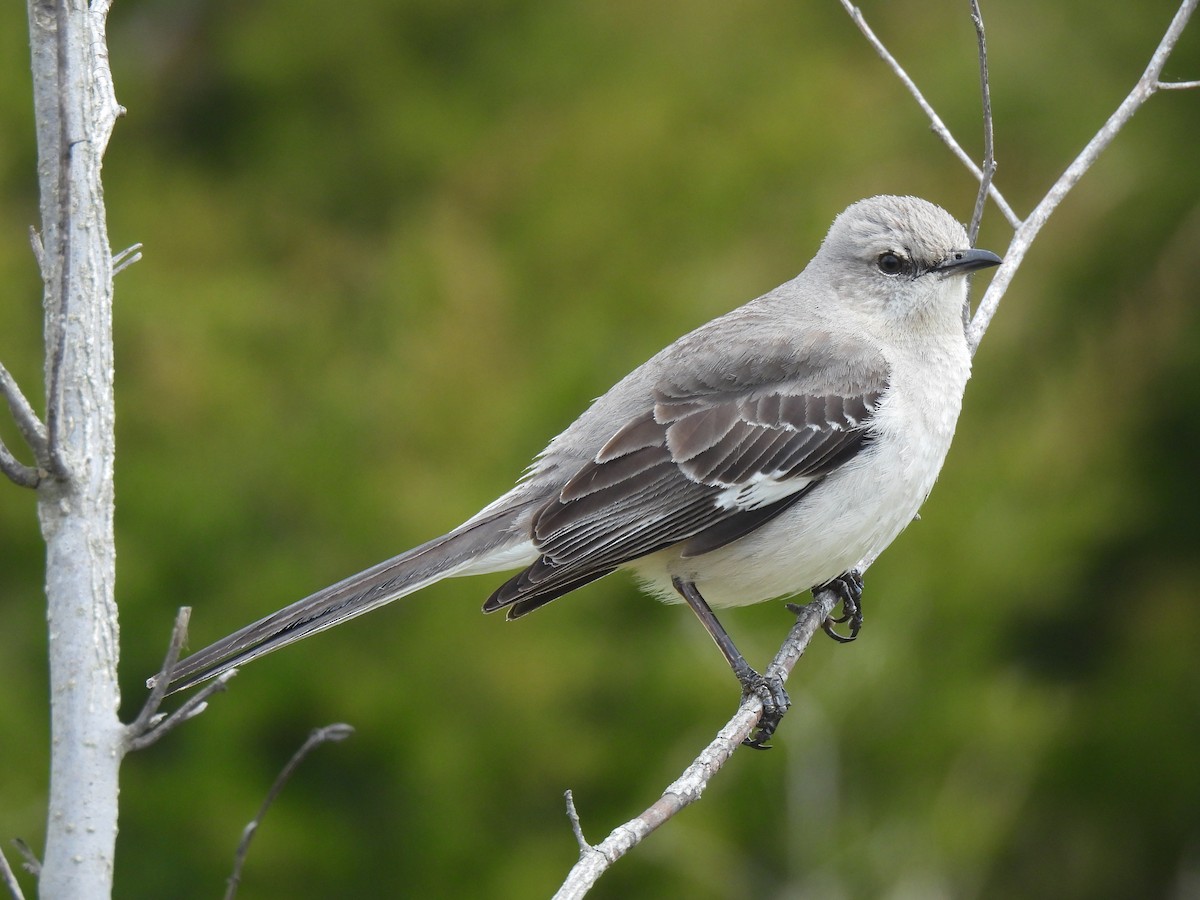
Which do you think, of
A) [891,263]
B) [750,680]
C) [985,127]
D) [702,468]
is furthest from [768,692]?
[985,127]

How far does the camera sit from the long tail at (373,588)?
312 cm

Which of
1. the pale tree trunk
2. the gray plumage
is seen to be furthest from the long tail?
the pale tree trunk

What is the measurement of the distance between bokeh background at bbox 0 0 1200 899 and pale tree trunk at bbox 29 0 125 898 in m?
3.41

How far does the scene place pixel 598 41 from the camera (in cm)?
850

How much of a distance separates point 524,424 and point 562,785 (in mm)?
1547

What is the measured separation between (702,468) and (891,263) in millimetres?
808

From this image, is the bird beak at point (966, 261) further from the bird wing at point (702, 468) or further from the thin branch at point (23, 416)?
the thin branch at point (23, 416)

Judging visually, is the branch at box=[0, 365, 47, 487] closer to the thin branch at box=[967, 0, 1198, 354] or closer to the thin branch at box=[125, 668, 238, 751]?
the thin branch at box=[125, 668, 238, 751]

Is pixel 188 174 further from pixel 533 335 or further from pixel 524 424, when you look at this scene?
pixel 524 424

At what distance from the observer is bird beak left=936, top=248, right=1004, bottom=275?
12.3 ft

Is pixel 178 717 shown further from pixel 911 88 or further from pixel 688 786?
pixel 911 88

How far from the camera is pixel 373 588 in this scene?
11.8 feet

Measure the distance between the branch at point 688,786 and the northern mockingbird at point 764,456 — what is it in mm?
102

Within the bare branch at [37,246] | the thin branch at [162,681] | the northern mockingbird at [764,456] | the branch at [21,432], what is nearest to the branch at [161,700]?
the thin branch at [162,681]
